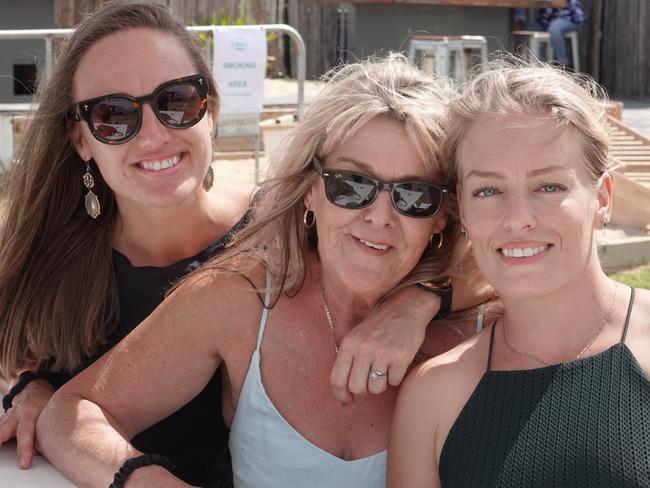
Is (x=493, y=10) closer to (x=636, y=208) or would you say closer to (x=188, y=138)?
(x=636, y=208)

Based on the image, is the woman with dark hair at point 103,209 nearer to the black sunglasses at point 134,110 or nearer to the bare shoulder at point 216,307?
the black sunglasses at point 134,110

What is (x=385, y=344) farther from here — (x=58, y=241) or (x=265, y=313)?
(x=58, y=241)

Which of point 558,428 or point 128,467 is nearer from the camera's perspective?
point 558,428

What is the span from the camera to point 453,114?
86.9 inches

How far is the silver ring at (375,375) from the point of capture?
87.4 inches

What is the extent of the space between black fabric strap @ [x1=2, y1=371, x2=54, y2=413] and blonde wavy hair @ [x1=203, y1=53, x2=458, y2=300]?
1.87ft

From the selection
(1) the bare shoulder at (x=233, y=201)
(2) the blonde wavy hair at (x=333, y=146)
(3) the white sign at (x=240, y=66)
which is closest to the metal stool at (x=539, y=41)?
(3) the white sign at (x=240, y=66)

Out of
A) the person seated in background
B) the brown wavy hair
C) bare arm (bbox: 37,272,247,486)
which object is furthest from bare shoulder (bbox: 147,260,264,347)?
the person seated in background

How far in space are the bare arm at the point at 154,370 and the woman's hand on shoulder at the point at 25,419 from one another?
0.03 metres

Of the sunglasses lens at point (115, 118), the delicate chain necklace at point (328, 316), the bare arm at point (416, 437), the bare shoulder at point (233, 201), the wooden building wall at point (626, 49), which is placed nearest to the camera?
the bare arm at point (416, 437)

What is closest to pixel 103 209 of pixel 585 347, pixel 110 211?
pixel 110 211

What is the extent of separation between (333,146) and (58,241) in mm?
932

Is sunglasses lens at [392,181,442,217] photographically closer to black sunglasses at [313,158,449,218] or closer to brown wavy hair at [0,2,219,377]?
black sunglasses at [313,158,449,218]

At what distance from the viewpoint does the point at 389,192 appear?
2.30m
